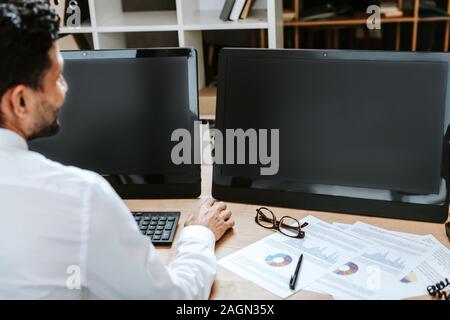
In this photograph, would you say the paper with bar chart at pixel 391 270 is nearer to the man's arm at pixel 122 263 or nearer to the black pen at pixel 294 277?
the black pen at pixel 294 277

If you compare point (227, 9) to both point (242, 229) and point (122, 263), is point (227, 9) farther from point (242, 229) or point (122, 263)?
point (122, 263)

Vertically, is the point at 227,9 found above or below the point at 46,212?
above

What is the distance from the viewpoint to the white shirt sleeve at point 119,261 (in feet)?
2.87

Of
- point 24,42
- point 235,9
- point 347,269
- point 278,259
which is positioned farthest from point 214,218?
point 235,9

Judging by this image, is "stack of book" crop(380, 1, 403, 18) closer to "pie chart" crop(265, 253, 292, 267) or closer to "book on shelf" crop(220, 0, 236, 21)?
"book on shelf" crop(220, 0, 236, 21)

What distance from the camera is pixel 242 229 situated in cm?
132

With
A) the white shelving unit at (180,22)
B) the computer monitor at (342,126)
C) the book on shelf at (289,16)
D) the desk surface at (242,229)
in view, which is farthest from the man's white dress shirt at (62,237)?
the book on shelf at (289,16)

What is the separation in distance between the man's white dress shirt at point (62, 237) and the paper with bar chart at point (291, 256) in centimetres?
26

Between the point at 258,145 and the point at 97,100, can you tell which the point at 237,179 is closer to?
the point at 258,145

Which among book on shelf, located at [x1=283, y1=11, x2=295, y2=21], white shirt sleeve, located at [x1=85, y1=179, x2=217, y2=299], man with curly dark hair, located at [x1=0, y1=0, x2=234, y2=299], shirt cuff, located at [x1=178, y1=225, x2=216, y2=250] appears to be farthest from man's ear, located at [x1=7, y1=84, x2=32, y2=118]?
book on shelf, located at [x1=283, y1=11, x2=295, y2=21]

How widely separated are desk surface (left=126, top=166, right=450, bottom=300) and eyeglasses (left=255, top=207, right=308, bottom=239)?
2cm

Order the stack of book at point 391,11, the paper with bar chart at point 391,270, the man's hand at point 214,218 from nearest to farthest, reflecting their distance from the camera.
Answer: the paper with bar chart at point 391,270 < the man's hand at point 214,218 < the stack of book at point 391,11

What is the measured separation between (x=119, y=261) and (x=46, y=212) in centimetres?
14
